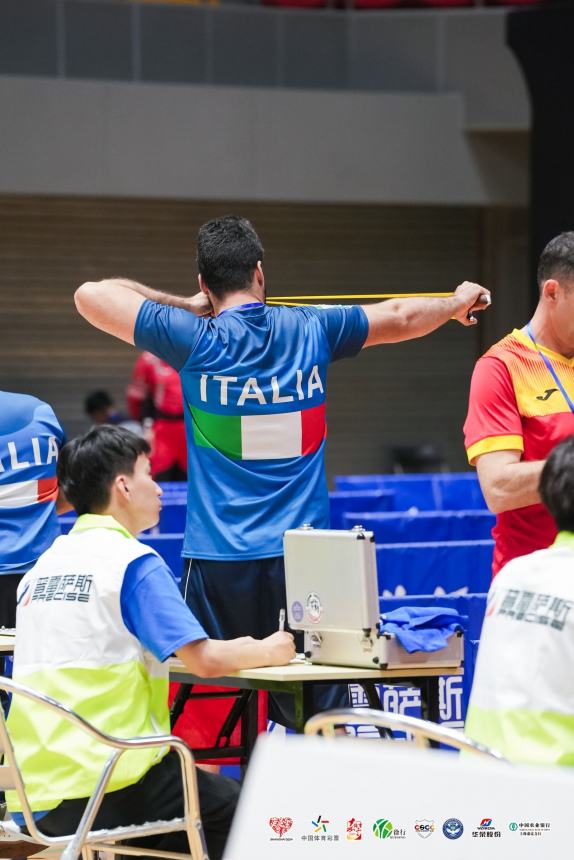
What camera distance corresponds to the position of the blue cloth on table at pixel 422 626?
129 inches

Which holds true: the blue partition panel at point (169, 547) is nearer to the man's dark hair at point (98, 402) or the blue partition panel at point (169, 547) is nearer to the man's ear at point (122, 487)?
the man's ear at point (122, 487)

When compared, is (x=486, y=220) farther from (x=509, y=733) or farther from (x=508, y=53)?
(x=509, y=733)

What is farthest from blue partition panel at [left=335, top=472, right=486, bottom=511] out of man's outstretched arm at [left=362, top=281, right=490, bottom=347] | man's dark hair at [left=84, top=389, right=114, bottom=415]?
man's dark hair at [left=84, top=389, right=114, bottom=415]

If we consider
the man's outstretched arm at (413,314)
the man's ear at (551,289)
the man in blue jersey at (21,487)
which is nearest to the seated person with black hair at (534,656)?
the man's ear at (551,289)

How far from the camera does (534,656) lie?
92.2 inches

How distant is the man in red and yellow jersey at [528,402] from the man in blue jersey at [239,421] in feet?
1.70

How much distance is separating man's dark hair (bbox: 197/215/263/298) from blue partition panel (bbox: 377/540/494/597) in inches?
90.1

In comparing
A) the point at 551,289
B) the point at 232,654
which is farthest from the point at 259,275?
the point at 232,654

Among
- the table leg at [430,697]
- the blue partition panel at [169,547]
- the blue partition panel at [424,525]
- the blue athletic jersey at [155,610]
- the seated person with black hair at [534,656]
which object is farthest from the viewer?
the blue partition panel at [424,525]

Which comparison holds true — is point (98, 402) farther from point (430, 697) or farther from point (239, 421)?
point (430, 697)

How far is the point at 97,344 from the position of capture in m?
15.8

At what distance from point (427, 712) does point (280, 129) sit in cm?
1151

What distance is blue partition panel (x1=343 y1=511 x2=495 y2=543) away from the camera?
7133mm

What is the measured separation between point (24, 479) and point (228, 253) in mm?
1438
